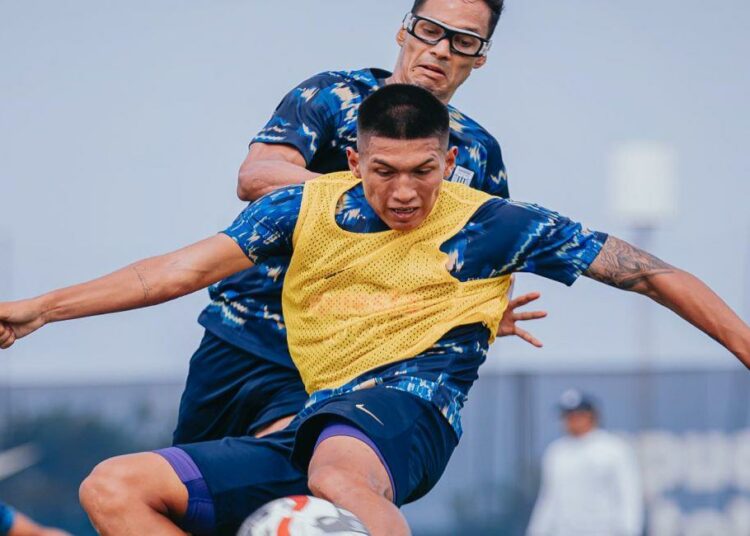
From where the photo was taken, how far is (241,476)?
5301mm

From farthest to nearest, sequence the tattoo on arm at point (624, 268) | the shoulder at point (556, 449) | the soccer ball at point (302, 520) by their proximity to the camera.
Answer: the shoulder at point (556, 449) < the tattoo on arm at point (624, 268) < the soccer ball at point (302, 520)

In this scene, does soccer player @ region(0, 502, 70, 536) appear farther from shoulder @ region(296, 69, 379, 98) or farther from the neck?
the neck

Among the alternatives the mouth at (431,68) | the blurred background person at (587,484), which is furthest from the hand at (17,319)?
the blurred background person at (587,484)

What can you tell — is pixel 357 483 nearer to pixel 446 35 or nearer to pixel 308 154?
pixel 308 154

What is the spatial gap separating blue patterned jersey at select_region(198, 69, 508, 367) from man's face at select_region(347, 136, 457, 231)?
69 cm

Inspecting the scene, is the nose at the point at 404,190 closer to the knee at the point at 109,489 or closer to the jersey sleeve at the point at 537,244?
the jersey sleeve at the point at 537,244

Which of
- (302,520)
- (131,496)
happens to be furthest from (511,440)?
(302,520)

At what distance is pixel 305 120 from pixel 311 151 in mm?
128

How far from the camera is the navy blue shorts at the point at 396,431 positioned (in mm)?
5031

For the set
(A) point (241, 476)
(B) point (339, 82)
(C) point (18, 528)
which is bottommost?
(C) point (18, 528)

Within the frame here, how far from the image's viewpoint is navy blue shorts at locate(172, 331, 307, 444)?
6.01 metres

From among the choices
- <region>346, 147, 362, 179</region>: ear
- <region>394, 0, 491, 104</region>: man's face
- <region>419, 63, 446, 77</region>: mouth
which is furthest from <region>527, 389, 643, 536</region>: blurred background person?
<region>346, 147, 362, 179</region>: ear

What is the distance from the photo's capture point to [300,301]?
5520 mm

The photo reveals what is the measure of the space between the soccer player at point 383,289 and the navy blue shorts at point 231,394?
0.46 metres
